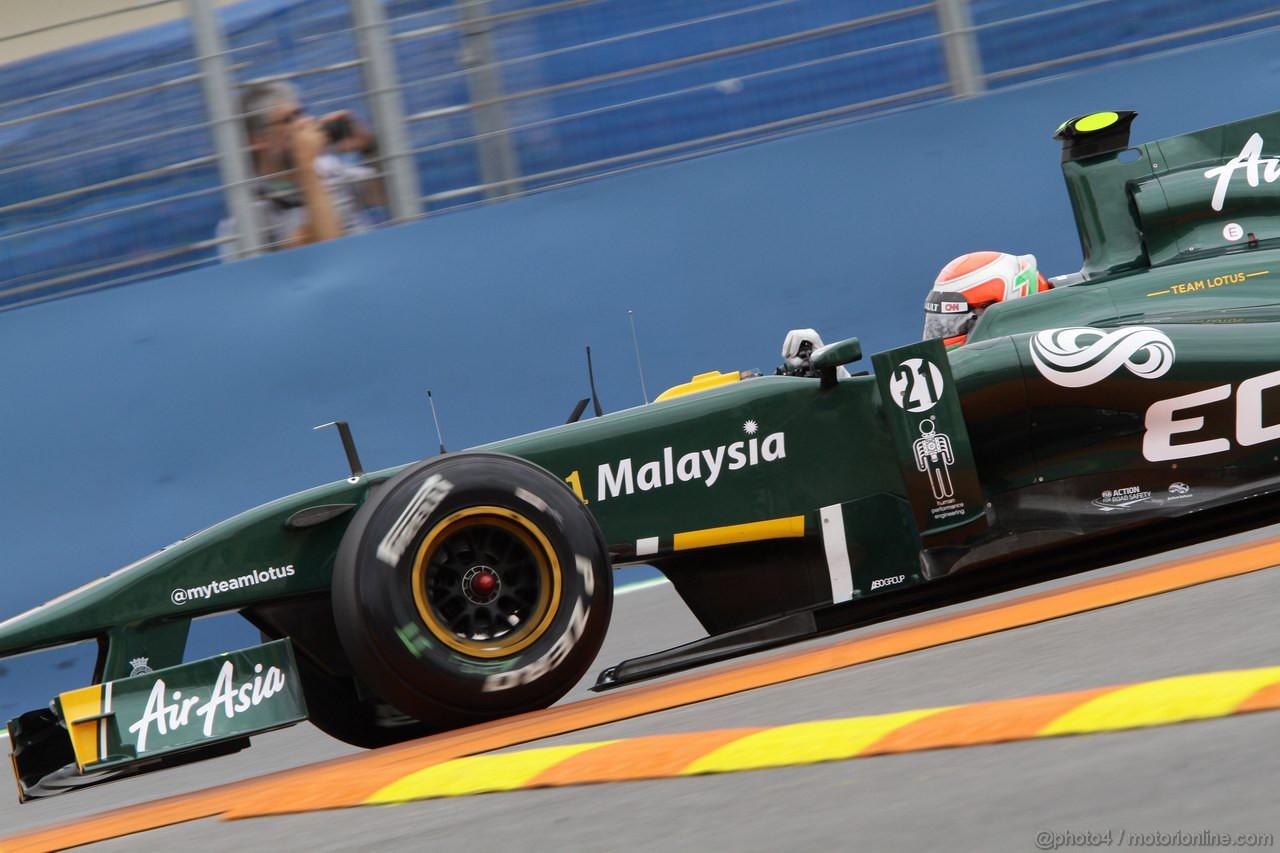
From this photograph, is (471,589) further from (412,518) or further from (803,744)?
(803,744)

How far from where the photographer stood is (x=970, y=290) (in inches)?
222

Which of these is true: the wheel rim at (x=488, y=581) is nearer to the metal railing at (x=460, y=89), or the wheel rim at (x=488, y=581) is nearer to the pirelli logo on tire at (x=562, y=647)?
the pirelli logo on tire at (x=562, y=647)

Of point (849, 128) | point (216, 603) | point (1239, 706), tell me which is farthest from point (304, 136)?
point (1239, 706)

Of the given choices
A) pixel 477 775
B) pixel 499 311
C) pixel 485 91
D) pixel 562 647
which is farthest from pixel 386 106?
pixel 477 775

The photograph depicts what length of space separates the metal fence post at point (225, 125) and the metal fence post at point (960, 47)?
345cm

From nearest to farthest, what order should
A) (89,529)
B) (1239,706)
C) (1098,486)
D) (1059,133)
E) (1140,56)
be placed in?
(1239,706)
(1098,486)
(1059,133)
(89,529)
(1140,56)

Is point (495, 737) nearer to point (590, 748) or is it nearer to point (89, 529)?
point (590, 748)

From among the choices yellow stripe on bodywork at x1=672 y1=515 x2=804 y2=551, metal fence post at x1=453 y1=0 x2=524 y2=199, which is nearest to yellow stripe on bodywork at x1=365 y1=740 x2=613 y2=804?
yellow stripe on bodywork at x1=672 y1=515 x2=804 y2=551

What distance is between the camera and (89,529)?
6.94 meters

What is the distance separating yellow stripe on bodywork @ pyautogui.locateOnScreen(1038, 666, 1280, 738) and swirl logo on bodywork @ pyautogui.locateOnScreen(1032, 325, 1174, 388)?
6.37 feet

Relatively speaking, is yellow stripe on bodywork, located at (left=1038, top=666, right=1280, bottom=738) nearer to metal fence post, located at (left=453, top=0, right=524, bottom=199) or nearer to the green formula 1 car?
the green formula 1 car

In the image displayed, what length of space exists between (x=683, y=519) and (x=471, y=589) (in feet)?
2.24

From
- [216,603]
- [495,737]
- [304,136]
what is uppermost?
[304,136]

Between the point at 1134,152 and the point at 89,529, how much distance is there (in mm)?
4536
